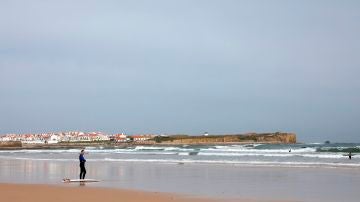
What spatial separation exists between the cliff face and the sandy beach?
118337 mm

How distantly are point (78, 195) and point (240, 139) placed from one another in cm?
12467

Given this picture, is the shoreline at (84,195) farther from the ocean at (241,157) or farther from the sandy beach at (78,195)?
the ocean at (241,157)

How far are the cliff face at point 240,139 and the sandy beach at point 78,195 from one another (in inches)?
4659

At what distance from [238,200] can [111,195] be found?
436 cm

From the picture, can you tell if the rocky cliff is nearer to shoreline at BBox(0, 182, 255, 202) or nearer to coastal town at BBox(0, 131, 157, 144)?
coastal town at BBox(0, 131, 157, 144)

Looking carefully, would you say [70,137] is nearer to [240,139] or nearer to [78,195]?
[240,139]

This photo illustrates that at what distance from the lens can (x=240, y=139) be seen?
140 m

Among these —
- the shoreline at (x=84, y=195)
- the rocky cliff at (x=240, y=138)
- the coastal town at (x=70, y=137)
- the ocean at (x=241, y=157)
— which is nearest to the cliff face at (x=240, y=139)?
the rocky cliff at (x=240, y=138)

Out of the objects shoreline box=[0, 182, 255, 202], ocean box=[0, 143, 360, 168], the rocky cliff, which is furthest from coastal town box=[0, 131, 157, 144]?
shoreline box=[0, 182, 255, 202]

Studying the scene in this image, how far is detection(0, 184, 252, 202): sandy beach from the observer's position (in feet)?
53.7

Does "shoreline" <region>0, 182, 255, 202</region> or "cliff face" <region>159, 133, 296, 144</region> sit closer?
"shoreline" <region>0, 182, 255, 202</region>

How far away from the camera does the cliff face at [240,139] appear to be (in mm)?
138363

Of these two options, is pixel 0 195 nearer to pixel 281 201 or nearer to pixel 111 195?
pixel 111 195

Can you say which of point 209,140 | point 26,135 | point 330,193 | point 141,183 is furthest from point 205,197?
point 26,135
